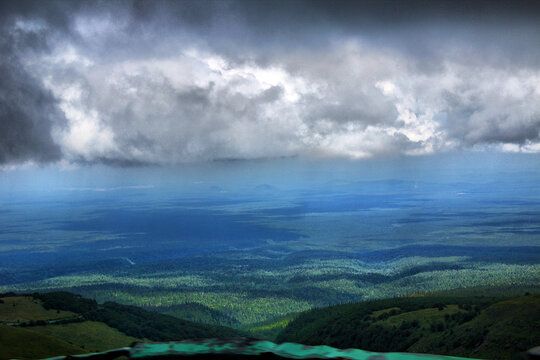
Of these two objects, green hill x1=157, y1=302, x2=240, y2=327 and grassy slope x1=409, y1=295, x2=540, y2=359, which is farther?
green hill x1=157, y1=302, x2=240, y2=327

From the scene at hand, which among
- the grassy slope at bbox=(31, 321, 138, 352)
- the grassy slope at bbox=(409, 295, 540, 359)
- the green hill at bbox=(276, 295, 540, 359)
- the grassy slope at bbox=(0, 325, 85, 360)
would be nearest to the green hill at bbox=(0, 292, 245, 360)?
the grassy slope at bbox=(31, 321, 138, 352)

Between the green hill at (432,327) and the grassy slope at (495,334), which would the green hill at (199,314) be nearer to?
the green hill at (432,327)

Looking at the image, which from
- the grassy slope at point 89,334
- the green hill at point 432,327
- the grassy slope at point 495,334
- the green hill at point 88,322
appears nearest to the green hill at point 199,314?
the green hill at point 88,322

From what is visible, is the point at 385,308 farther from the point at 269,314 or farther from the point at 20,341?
the point at 20,341

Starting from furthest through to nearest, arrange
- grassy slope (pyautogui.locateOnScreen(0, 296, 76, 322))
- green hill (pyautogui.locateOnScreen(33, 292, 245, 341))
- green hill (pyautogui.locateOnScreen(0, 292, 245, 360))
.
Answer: green hill (pyautogui.locateOnScreen(33, 292, 245, 341)), grassy slope (pyautogui.locateOnScreen(0, 296, 76, 322)), green hill (pyautogui.locateOnScreen(0, 292, 245, 360))

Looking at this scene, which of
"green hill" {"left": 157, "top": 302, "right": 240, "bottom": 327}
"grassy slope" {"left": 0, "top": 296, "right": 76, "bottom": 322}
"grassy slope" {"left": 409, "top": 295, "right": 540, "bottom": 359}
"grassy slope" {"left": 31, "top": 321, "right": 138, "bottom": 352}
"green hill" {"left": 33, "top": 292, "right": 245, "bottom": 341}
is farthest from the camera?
"green hill" {"left": 157, "top": 302, "right": 240, "bottom": 327}

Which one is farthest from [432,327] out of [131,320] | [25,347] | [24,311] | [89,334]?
[24,311]

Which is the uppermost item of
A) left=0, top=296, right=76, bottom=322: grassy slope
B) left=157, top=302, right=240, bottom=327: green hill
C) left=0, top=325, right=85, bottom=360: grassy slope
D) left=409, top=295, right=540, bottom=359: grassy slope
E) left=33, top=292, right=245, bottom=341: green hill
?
left=0, top=325, right=85, bottom=360: grassy slope

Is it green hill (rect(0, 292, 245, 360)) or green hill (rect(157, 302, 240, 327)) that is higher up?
green hill (rect(0, 292, 245, 360))

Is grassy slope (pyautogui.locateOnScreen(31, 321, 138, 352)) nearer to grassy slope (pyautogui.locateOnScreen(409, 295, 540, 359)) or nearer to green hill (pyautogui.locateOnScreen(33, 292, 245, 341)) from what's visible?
green hill (pyautogui.locateOnScreen(33, 292, 245, 341))
